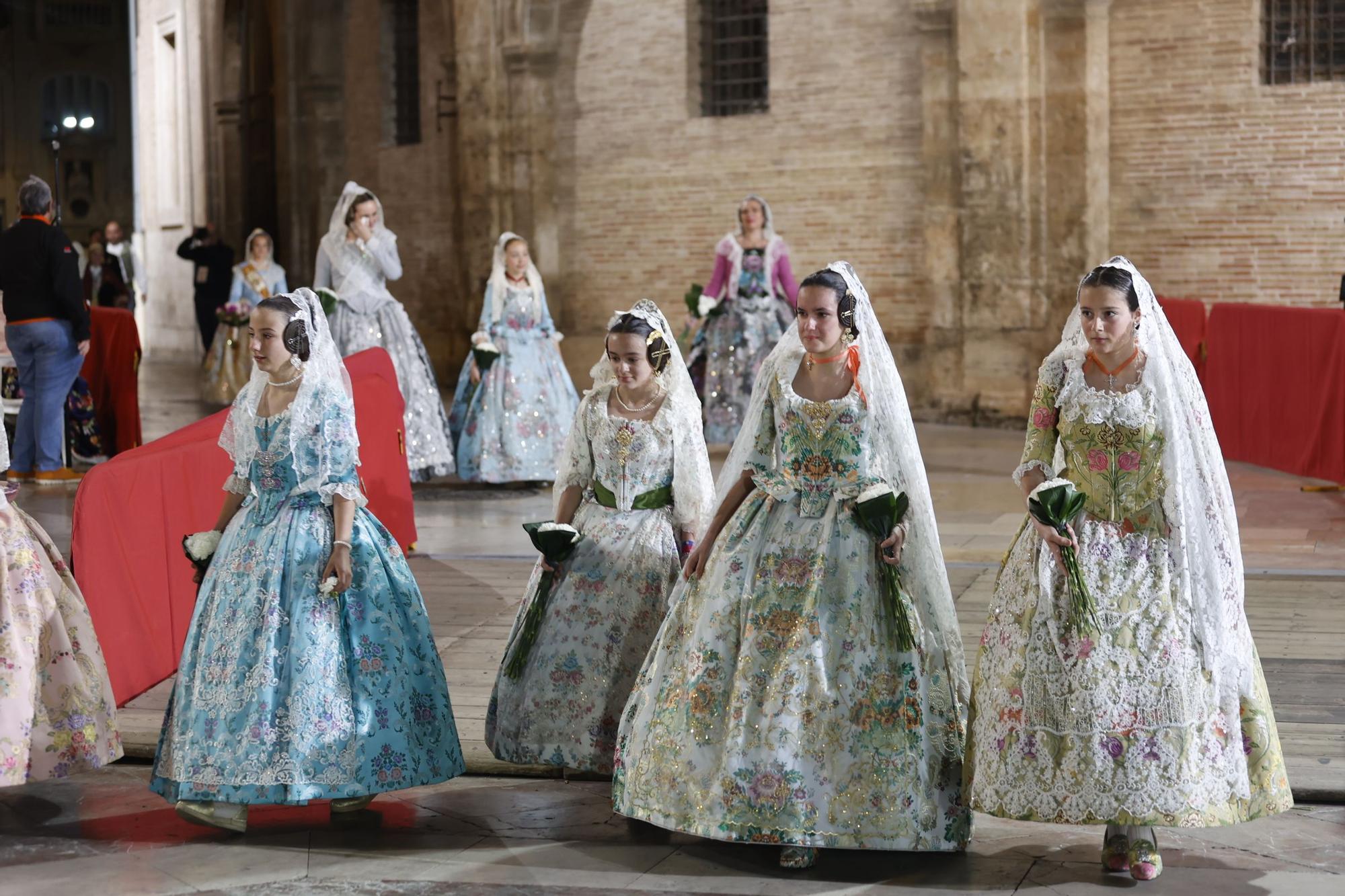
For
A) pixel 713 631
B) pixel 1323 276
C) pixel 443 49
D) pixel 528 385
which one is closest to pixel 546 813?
pixel 713 631

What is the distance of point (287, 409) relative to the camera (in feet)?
16.2

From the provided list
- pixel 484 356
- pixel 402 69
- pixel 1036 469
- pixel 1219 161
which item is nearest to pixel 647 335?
pixel 1036 469

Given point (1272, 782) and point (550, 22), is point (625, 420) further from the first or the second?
point (550, 22)

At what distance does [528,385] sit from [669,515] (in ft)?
18.3

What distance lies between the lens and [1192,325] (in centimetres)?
1258

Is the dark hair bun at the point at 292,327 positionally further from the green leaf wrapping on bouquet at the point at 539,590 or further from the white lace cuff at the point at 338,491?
the green leaf wrapping on bouquet at the point at 539,590

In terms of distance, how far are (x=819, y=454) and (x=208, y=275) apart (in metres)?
14.5

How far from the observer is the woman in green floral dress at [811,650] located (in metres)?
4.30

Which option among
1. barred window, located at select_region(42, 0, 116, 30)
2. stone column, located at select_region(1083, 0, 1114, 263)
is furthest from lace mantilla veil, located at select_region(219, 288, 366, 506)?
barred window, located at select_region(42, 0, 116, 30)

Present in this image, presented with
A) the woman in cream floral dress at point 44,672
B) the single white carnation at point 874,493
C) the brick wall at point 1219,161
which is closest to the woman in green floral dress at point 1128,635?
the single white carnation at point 874,493

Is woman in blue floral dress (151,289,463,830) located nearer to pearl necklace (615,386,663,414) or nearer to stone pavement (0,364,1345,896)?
stone pavement (0,364,1345,896)

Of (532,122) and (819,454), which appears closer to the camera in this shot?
(819,454)

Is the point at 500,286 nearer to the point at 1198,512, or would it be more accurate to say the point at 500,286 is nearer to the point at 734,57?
the point at 734,57

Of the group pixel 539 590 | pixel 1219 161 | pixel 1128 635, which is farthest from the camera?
pixel 1219 161
